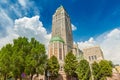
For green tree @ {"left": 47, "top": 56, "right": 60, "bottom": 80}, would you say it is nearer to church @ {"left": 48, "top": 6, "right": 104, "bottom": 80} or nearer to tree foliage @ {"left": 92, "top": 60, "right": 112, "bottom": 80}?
tree foliage @ {"left": 92, "top": 60, "right": 112, "bottom": 80}

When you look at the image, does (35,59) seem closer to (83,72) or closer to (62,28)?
(83,72)

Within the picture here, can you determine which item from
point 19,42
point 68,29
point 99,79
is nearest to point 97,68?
point 99,79

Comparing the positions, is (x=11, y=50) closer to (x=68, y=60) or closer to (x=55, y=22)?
(x=68, y=60)

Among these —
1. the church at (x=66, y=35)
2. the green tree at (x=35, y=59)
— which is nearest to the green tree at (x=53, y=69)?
the green tree at (x=35, y=59)

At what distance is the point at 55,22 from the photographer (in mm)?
147375

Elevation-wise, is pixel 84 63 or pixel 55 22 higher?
pixel 55 22

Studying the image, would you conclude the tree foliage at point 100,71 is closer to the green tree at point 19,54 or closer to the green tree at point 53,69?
the green tree at point 53,69

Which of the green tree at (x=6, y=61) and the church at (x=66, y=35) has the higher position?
the church at (x=66, y=35)

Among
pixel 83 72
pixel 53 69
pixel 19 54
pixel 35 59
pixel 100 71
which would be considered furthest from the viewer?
pixel 100 71

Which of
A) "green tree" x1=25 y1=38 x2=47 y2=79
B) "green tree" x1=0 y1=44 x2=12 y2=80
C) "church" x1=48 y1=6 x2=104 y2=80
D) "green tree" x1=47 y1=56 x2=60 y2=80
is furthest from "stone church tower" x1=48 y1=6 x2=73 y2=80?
"green tree" x1=0 y1=44 x2=12 y2=80

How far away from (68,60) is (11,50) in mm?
24864

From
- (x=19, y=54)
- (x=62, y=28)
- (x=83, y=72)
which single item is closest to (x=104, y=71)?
(x=83, y=72)

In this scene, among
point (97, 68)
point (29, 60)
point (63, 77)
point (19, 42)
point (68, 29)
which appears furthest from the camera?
point (68, 29)

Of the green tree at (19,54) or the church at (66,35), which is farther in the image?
the church at (66,35)
